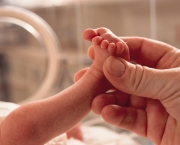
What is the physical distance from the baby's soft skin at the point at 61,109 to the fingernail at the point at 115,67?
2 centimetres

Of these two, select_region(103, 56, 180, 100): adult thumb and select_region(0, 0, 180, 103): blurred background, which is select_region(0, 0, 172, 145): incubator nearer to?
select_region(0, 0, 180, 103): blurred background

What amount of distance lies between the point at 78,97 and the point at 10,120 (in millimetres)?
112

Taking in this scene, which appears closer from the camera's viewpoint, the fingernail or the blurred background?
the fingernail

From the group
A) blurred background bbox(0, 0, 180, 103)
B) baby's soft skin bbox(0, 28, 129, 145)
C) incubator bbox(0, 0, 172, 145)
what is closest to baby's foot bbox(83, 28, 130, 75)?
baby's soft skin bbox(0, 28, 129, 145)

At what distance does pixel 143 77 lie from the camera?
42 centimetres

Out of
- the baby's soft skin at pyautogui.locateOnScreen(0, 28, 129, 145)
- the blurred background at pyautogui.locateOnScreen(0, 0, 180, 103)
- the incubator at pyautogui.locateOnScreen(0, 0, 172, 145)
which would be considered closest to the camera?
the baby's soft skin at pyautogui.locateOnScreen(0, 28, 129, 145)

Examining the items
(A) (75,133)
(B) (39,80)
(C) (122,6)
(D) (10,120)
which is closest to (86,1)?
(C) (122,6)

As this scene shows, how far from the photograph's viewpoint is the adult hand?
0.42 metres

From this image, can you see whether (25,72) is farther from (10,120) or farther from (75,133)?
(10,120)

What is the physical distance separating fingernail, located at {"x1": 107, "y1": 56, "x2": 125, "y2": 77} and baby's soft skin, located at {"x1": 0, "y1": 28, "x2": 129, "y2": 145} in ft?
0.05

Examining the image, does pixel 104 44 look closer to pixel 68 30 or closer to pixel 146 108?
pixel 146 108

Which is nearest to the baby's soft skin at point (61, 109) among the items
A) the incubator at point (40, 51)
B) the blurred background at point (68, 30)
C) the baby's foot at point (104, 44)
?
the baby's foot at point (104, 44)

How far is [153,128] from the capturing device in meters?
0.52

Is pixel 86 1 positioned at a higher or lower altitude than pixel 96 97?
higher
